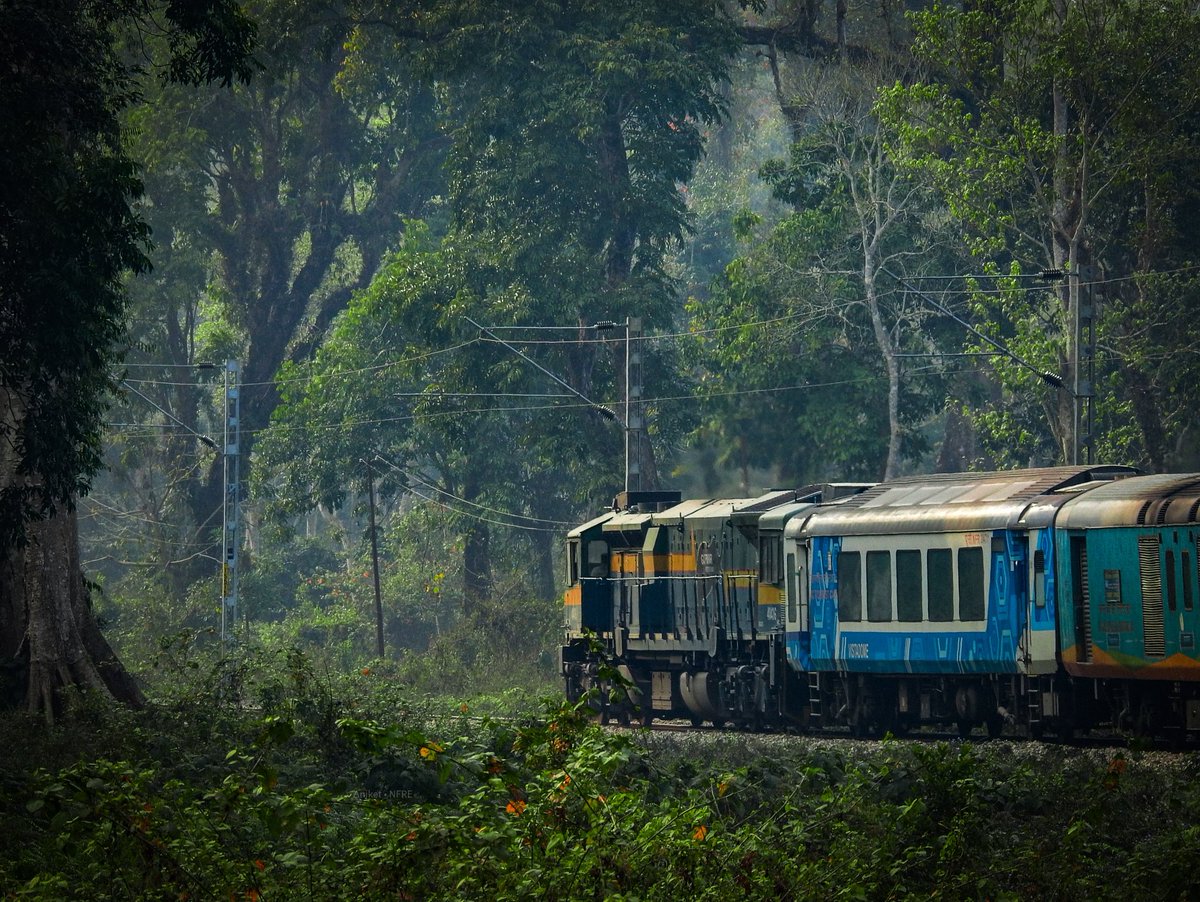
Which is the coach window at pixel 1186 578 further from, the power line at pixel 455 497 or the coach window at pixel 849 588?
the power line at pixel 455 497

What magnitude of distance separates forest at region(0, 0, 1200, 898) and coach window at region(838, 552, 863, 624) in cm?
384

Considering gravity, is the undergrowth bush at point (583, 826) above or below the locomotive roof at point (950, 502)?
below

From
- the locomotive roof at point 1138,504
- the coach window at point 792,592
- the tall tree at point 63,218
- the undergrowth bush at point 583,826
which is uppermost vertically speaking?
the tall tree at point 63,218

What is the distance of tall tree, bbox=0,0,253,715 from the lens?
21656 millimetres

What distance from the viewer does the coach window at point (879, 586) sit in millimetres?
25344

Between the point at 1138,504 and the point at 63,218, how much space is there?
14.3 meters

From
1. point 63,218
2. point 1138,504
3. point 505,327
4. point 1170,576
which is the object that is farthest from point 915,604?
point 505,327

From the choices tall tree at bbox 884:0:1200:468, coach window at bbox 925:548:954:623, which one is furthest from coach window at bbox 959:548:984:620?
tall tree at bbox 884:0:1200:468

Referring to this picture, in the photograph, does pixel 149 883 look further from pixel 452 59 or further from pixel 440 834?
pixel 452 59

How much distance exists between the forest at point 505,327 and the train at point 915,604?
99.1 inches

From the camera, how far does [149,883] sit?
488 inches

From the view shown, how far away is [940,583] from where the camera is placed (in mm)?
24578

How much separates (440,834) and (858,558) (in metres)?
14.9

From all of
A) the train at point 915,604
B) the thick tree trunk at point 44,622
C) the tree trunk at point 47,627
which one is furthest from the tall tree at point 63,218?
the train at point 915,604
